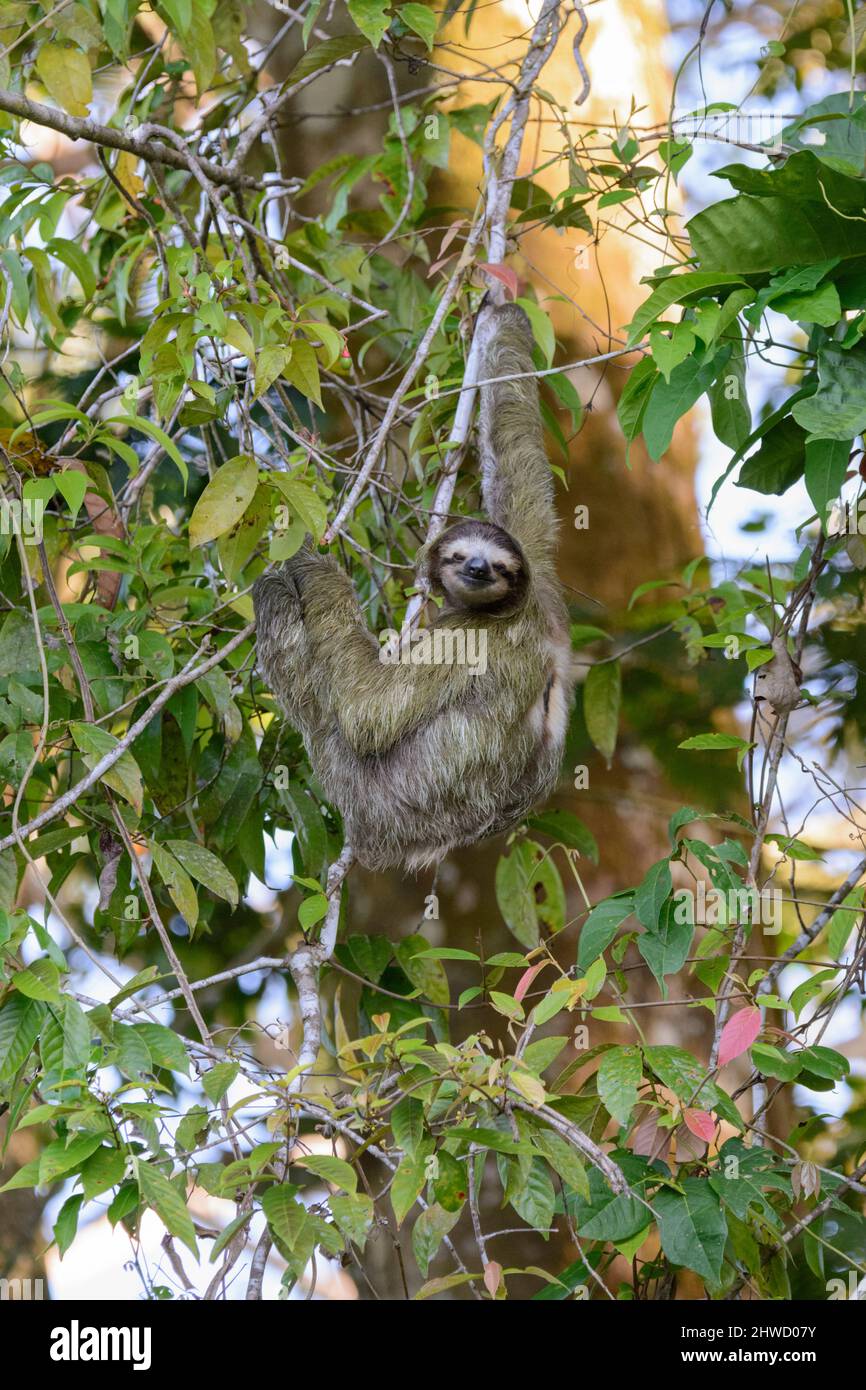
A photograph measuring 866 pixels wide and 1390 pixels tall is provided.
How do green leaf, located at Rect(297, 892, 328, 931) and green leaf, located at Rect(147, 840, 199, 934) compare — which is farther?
green leaf, located at Rect(147, 840, 199, 934)

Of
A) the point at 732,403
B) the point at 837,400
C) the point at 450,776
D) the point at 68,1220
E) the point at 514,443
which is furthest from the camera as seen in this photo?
the point at 514,443

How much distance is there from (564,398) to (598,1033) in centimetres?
294

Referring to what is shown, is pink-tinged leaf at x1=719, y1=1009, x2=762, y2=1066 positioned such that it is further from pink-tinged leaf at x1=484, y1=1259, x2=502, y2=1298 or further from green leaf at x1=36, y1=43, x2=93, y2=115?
green leaf at x1=36, y1=43, x2=93, y2=115

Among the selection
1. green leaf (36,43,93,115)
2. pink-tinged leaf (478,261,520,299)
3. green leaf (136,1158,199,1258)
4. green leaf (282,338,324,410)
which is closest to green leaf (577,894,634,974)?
green leaf (136,1158,199,1258)

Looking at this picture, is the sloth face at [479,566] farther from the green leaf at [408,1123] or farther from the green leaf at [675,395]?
the green leaf at [408,1123]

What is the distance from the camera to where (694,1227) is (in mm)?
3547

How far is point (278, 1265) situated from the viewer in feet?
21.8

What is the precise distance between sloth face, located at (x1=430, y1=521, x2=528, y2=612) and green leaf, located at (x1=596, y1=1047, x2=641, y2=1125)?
181 cm

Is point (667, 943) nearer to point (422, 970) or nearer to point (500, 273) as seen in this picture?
point (422, 970)

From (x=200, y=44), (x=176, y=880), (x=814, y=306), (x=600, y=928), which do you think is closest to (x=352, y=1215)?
(x=600, y=928)

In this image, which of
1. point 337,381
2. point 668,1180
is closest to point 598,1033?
point 668,1180

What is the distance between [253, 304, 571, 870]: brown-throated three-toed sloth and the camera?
16.1ft

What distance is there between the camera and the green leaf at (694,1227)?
349cm

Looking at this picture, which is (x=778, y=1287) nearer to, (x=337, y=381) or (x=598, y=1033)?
(x=598, y=1033)
